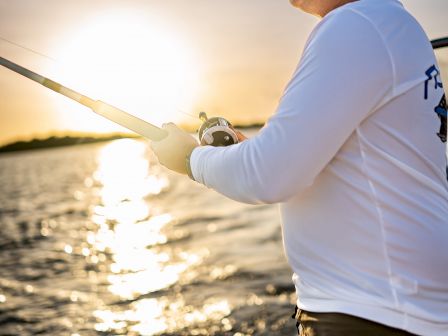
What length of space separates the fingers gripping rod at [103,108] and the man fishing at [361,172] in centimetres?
64

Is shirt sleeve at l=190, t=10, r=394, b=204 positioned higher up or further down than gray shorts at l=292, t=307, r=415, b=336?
higher up

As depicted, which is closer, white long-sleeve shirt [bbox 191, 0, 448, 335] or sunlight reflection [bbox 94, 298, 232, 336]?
white long-sleeve shirt [bbox 191, 0, 448, 335]

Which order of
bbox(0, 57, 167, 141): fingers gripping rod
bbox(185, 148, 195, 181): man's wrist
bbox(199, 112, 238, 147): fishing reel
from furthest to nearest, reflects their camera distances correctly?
bbox(0, 57, 167, 141): fingers gripping rod → bbox(199, 112, 238, 147): fishing reel → bbox(185, 148, 195, 181): man's wrist

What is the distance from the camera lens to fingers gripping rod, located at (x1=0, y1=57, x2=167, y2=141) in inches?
84.4

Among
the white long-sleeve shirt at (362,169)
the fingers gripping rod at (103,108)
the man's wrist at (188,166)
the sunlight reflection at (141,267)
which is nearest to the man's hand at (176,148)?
the man's wrist at (188,166)

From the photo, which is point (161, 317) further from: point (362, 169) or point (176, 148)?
point (362, 169)

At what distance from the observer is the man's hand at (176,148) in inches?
72.2

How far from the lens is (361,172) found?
4.66ft

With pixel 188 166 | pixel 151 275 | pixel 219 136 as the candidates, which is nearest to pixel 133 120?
pixel 219 136

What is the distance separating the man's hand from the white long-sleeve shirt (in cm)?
28

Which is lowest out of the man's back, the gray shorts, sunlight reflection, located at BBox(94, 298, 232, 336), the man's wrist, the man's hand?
sunlight reflection, located at BBox(94, 298, 232, 336)

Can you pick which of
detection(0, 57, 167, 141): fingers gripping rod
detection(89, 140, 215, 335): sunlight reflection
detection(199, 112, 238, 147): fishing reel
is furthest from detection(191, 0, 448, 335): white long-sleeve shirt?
detection(89, 140, 215, 335): sunlight reflection

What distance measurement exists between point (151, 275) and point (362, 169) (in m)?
12.6

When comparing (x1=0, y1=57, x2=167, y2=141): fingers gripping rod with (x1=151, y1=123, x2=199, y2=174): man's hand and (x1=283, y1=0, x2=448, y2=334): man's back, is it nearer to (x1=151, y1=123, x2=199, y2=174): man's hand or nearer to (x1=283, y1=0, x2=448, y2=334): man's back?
(x1=151, y1=123, x2=199, y2=174): man's hand
